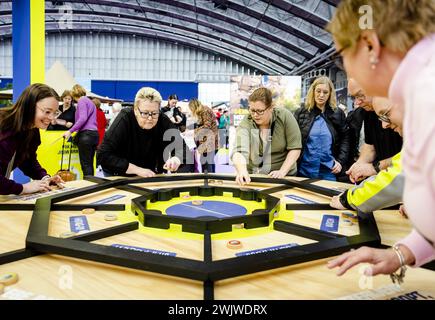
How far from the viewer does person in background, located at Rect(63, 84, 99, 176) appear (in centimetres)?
486

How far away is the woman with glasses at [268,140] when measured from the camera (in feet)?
8.27

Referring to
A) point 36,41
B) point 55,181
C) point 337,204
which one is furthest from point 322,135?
point 36,41

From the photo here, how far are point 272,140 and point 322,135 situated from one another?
0.56m

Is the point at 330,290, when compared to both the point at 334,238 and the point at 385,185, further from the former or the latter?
the point at 385,185

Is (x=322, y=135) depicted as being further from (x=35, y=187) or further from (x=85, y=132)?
(x=85, y=132)

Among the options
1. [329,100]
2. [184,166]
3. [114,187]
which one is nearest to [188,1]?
[184,166]

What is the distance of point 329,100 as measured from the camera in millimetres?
3102

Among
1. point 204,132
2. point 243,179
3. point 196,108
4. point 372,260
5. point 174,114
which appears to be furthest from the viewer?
point 174,114

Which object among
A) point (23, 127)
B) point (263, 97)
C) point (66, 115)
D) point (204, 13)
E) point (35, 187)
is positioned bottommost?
point (35, 187)

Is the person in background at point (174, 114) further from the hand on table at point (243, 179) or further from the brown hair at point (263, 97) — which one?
the hand on table at point (243, 179)

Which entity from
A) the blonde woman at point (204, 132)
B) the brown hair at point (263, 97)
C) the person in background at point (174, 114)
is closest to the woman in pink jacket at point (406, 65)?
the brown hair at point (263, 97)

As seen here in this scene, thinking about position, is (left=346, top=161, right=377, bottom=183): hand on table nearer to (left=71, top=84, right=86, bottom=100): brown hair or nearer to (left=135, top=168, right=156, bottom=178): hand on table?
(left=135, top=168, right=156, bottom=178): hand on table

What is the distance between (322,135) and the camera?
116 inches

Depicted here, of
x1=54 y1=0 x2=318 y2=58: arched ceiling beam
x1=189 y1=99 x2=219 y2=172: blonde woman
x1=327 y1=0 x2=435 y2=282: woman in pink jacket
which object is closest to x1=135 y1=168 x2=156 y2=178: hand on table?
x1=327 y1=0 x2=435 y2=282: woman in pink jacket
